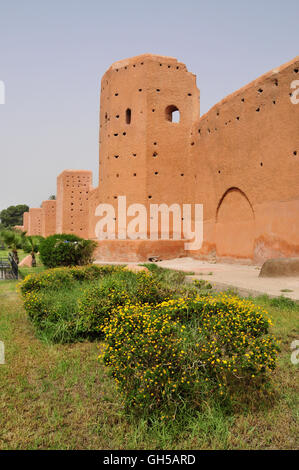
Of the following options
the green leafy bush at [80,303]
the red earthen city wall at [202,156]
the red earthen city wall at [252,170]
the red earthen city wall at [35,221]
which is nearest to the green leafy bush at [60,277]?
the green leafy bush at [80,303]

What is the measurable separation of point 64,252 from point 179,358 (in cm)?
1077

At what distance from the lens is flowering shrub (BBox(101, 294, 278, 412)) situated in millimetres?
2414

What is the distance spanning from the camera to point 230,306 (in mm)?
3229

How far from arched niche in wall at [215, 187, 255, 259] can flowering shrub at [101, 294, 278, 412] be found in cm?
1074

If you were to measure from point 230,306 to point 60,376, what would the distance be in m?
1.83

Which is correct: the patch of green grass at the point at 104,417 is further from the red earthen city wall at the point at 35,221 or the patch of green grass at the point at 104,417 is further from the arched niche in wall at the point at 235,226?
the red earthen city wall at the point at 35,221

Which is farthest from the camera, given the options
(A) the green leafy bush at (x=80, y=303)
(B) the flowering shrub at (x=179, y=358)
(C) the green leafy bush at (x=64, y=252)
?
(C) the green leafy bush at (x=64, y=252)

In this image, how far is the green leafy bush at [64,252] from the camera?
41.5 feet

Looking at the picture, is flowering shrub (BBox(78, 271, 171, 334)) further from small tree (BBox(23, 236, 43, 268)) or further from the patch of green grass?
small tree (BBox(23, 236, 43, 268))

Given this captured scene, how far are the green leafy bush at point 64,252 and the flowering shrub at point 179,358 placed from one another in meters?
10.2

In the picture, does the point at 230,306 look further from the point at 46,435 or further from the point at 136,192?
the point at 136,192

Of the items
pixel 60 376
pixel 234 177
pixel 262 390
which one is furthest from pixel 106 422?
pixel 234 177

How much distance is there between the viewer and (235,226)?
1387 cm

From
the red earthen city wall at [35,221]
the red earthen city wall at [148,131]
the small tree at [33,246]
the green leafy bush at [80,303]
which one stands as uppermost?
the red earthen city wall at [148,131]
